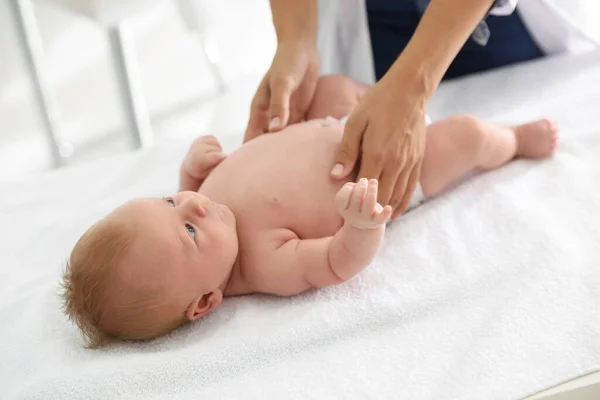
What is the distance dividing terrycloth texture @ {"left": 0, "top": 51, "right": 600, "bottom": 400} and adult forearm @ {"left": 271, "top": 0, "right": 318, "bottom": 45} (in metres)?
0.43

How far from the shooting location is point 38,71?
159cm

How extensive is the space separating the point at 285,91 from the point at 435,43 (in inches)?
10.3

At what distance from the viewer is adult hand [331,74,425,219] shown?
2.98 ft

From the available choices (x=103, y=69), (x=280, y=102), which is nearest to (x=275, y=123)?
(x=280, y=102)

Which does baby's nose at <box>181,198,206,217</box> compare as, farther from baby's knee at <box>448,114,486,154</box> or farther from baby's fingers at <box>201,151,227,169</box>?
baby's knee at <box>448,114,486,154</box>

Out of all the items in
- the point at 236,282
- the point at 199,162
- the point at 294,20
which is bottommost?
the point at 236,282

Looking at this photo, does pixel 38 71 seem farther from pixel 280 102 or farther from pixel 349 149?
pixel 349 149

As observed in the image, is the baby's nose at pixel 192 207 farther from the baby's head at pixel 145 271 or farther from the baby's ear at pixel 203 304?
the baby's ear at pixel 203 304

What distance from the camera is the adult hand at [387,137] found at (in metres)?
0.91

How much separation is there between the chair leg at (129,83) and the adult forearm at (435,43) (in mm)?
819

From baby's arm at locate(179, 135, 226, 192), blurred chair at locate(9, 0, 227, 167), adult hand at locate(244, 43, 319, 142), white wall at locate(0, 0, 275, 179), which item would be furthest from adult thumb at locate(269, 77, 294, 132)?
white wall at locate(0, 0, 275, 179)

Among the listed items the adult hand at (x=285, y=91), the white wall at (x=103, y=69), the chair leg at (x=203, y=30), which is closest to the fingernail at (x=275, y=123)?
the adult hand at (x=285, y=91)

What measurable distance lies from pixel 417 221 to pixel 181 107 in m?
1.32

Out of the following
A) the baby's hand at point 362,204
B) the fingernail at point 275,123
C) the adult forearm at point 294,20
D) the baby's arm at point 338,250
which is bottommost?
the baby's arm at point 338,250
